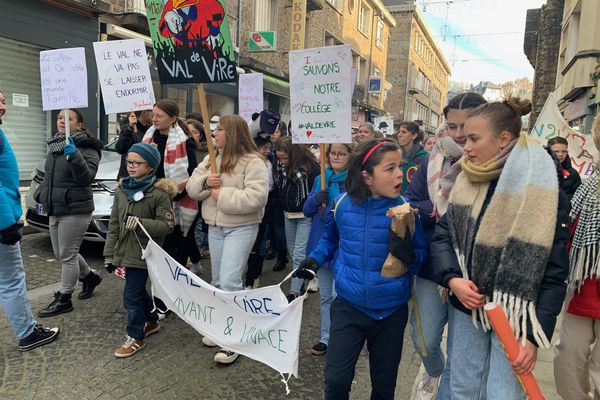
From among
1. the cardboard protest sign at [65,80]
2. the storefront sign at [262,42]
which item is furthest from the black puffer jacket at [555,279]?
the storefront sign at [262,42]

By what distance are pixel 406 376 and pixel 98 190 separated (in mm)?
4692

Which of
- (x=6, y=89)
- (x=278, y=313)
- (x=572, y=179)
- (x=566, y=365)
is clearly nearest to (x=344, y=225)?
(x=278, y=313)

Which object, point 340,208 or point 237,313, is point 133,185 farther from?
point 340,208

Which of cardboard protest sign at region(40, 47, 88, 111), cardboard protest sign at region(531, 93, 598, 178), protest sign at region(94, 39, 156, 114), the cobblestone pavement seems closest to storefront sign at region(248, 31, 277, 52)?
protest sign at region(94, 39, 156, 114)

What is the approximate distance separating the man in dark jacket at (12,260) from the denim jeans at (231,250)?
4.79ft

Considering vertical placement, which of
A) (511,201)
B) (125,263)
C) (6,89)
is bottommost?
(125,263)

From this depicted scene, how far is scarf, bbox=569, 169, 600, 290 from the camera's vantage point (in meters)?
2.38

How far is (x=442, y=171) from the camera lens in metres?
2.71

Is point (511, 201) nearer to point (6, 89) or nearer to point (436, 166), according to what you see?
point (436, 166)

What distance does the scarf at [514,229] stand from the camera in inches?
73.9

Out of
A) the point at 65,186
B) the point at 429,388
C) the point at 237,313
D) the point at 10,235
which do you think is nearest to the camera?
the point at 429,388

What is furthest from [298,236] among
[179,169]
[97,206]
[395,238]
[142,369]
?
[97,206]

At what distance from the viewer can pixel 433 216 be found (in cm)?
275

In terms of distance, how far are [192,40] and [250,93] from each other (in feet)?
8.99
